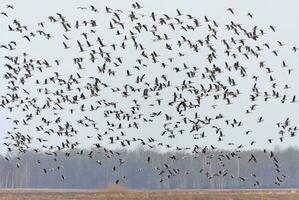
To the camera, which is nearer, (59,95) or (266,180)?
(59,95)

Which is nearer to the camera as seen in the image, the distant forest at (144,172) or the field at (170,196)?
the field at (170,196)

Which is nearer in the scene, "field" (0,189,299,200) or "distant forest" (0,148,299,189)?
"field" (0,189,299,200)

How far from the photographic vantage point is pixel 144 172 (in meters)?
146

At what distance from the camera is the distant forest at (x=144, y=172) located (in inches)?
5497

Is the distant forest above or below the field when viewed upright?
above

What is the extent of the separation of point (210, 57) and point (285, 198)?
991 inches

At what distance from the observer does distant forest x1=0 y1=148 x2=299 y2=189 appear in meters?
140

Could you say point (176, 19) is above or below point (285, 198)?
above

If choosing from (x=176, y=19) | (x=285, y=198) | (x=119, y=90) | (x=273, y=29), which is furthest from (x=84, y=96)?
(x=285, y=198)

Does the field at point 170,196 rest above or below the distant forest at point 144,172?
below

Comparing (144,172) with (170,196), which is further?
(144,172)

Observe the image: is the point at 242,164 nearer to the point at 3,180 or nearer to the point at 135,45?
the point at 3,180

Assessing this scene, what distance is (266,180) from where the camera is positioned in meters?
152

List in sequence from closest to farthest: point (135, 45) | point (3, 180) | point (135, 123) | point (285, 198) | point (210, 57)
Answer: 1. point (210, 57)
2. point (135, 45)
3. point (135, 123)
4. point (285, 198)
5. point (3, 180)
